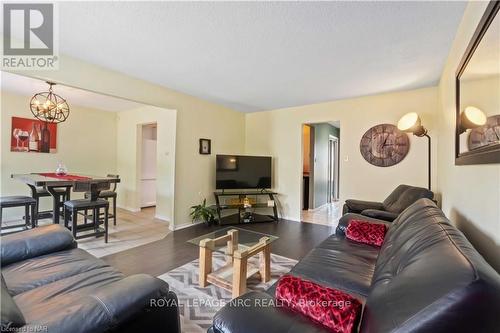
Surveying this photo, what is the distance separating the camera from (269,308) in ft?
3.28

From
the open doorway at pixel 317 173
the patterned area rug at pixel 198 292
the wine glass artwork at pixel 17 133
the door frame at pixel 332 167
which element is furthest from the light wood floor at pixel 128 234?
the door frame at pixel 332 167

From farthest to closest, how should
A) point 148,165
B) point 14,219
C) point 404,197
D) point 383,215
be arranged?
point 148,165 < point 14,219 < point 404,197 < point 383,215

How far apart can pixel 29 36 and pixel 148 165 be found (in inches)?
141

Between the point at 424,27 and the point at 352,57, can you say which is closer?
the point at 424,27

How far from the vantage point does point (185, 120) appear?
4.03 metres

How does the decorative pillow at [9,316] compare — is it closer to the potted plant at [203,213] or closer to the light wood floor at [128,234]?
the light wood floor at [128,234]

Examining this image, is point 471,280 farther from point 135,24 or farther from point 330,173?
point 330,173

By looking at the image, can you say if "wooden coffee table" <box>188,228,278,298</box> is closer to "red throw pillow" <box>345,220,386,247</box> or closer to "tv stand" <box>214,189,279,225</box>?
"red throw pillow" <box>345,220,386,247</box>

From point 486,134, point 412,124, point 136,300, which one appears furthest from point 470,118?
point 136,300

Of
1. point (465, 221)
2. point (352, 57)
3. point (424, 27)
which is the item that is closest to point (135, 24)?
point (352, 57)

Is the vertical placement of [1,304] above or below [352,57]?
below

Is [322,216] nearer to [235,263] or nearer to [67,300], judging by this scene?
[235,263]

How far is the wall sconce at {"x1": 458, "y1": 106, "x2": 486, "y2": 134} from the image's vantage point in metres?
1.34

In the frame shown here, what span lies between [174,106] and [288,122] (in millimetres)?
2255
